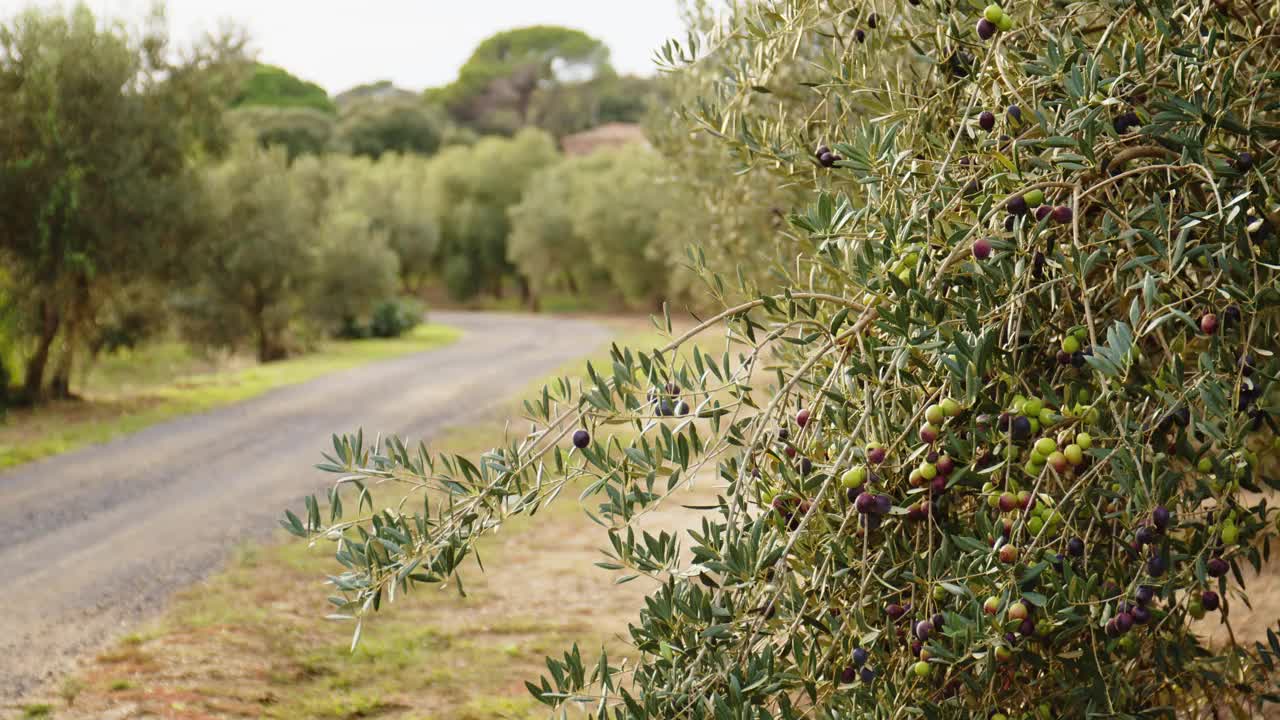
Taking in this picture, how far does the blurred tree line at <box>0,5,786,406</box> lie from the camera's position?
16.1 metres

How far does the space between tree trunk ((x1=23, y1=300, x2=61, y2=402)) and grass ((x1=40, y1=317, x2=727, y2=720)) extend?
10868 mm

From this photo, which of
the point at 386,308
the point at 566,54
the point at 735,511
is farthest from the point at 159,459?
the point at 566,54

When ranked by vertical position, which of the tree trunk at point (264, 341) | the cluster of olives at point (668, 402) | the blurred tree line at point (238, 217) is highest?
the blurred tree line at point (238, 217)

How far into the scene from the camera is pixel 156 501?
36.2 feet

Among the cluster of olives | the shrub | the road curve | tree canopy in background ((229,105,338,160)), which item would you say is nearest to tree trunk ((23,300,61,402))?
the road curve

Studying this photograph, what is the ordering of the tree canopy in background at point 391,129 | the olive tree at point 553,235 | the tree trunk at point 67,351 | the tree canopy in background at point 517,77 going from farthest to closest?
the tree canopy in background at point 517,77, the tree canopy in background at point 391,129, the olive tree at point 553,235, the tree trunk at point 67,351

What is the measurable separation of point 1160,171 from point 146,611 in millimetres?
6868

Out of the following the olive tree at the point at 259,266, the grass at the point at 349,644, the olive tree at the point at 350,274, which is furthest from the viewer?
the olive tree at the point at 350,274

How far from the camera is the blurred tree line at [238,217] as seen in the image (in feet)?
52.9

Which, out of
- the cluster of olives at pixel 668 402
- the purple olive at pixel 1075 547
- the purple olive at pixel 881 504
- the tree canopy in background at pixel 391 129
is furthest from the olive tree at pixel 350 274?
the tree canopy in background at pixel 391 129

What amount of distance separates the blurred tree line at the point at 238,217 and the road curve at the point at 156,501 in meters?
3.16

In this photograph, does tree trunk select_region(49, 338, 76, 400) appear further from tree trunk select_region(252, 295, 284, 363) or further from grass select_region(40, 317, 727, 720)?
tree trunk select_region(252, 295, 284, 363)

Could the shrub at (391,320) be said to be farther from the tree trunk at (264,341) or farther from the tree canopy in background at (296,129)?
the tree canopy in background at (296,129)

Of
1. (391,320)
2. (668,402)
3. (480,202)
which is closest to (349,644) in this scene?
(668,402)
